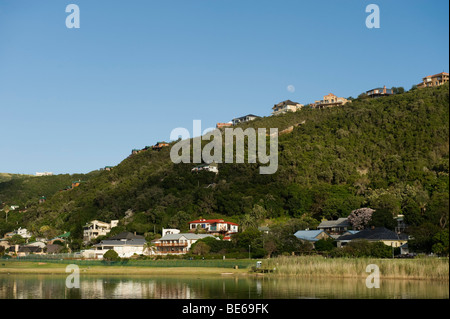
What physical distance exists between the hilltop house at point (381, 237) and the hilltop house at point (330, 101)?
105564mm

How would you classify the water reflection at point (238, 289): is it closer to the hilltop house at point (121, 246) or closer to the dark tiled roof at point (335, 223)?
the hilltop house at point (121, 246)

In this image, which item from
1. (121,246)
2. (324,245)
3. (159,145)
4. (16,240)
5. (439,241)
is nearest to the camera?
(439,241)

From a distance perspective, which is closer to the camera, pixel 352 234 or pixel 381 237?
pixel 381 237

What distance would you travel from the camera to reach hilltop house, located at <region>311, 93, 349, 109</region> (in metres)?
176

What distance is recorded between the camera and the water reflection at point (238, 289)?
37.8m

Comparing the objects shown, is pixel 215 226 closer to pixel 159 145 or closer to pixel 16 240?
pixel 16 240

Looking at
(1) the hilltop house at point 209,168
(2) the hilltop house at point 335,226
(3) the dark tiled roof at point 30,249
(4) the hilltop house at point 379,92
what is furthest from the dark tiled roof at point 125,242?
(4) the hilltop house at point 379,92

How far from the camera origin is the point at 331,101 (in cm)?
17862

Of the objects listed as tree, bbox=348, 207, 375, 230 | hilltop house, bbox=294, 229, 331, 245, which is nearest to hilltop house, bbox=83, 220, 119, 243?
hilltop house, bbox=294, 229, 331, 245

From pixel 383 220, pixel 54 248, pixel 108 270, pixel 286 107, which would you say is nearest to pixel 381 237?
pixel 383 220

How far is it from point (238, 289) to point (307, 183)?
2759 inches
